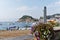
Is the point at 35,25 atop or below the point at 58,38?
atop

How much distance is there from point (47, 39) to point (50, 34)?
0.15 metres

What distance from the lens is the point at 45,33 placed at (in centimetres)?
518

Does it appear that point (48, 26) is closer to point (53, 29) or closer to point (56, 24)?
point (53, 29)

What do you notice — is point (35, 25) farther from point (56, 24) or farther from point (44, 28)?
point (56, 24)

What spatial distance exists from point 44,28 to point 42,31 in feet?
0.30

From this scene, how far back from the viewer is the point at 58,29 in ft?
17.6

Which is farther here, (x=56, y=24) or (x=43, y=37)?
(x=56, y=24)

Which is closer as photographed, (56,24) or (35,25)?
(35,25)

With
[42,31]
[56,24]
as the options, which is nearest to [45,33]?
[42,31]

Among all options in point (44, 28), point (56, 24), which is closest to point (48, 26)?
point (44, 28)

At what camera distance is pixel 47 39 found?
5.14 metres

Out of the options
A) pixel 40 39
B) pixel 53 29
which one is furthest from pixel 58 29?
pixel 40 39

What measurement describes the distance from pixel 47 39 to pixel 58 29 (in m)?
0.46

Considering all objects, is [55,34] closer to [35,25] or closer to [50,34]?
[50,34]
